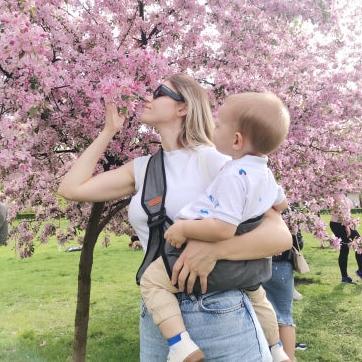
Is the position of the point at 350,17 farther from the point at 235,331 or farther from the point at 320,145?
the point at 235,331

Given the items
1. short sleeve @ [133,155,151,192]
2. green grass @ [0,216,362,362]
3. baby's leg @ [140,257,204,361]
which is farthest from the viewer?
green grass @ [0,216,362,362]

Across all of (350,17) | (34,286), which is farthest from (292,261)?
(34,286)

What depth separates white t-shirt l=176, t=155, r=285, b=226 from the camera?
6.42 ft

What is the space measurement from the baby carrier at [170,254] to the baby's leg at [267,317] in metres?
0.15

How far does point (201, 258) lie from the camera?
1.98 m

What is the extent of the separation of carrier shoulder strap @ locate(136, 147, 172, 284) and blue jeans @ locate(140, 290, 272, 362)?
0.19 meters

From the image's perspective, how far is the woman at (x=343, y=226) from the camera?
8.53 m

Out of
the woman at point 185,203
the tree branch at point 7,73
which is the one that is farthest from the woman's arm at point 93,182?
the tree branch at point 7,73

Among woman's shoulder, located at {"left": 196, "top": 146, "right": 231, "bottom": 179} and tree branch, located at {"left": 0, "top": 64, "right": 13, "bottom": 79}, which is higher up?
tree branch, located at {"left": 0, "top": 64, "right": 13, "bottom": 79}

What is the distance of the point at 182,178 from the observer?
7.04 ft

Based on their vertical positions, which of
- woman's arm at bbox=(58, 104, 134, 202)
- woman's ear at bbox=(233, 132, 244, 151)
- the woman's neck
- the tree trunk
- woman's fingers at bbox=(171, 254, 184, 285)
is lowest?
the tree trunk

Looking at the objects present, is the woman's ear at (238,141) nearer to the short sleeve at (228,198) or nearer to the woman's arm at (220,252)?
the short sleeve at (228,198)

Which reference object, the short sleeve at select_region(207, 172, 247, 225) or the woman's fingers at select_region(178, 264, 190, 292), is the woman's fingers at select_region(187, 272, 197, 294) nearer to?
the woman's fingers at select_region(178, 264, 190, 292)

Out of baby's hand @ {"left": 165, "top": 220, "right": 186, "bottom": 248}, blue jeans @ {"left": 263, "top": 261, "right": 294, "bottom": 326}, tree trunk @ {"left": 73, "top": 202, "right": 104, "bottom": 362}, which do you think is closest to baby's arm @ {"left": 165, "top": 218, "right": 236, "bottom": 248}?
baby's hand @ {"left": 165, "top": 220, "right": 186, "bottom": 248}
